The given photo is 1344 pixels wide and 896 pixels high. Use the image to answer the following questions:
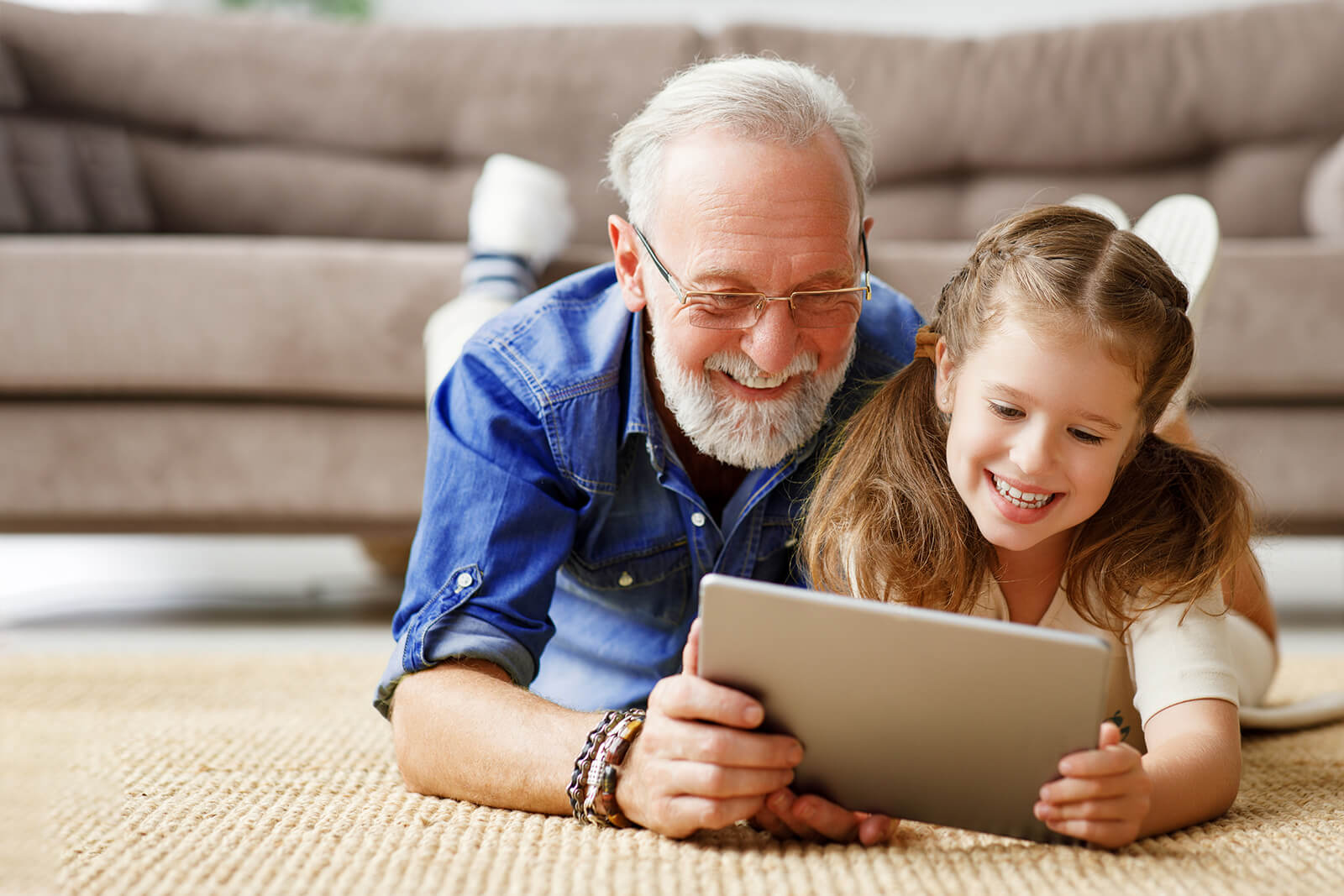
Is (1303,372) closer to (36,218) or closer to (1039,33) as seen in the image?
(1039,33)

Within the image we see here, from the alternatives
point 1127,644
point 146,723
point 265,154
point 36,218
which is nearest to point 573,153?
point 265,154

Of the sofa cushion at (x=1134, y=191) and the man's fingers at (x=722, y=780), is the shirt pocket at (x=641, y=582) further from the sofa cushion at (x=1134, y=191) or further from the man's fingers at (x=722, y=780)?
the sofa cushion at (x=1134, y=191)

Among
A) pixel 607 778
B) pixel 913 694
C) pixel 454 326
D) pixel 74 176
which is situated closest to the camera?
pixel 913 694

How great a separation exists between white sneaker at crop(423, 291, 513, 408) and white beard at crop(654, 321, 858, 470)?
1.91ft

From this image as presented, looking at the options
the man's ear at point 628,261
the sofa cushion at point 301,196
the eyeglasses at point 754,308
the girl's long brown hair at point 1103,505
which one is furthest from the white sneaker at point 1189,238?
the sofa cushion at point 301,196

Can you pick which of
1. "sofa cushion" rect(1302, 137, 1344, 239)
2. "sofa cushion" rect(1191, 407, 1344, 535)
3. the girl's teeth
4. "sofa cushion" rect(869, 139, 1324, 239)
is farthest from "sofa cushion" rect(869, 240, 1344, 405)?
the girl's teeth

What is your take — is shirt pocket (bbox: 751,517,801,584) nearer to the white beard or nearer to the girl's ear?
the white beard

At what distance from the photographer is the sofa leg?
2.24 meters

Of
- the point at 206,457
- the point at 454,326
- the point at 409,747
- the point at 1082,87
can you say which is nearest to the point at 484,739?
the point at 409,747

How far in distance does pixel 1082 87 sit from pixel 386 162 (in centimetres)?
139

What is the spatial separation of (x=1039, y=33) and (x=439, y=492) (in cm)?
188

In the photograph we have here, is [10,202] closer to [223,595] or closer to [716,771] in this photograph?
[223,595]

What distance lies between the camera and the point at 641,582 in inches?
43.8

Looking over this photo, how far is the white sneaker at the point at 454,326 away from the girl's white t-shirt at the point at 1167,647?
2.80ft
